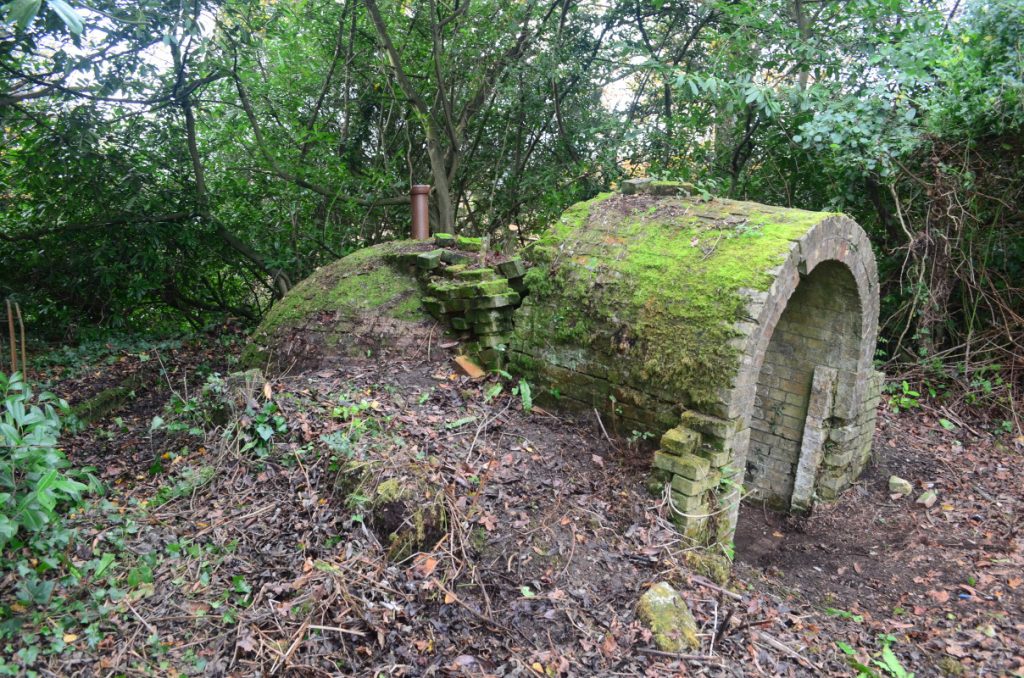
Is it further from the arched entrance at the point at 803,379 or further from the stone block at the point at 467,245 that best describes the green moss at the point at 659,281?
the arched entrance at the point at 803,379

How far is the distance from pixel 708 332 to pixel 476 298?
1850 millimetres

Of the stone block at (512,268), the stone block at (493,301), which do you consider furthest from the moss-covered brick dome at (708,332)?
the stone block at (493,301)

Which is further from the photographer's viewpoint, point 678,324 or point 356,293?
point 356,293

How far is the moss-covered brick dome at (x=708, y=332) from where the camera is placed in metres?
3.94

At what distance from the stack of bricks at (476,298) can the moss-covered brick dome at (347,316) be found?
191mm

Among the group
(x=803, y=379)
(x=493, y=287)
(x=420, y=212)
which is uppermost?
(x=420, y=212)

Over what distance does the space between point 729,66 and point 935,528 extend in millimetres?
5683

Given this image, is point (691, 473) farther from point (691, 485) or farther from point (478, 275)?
point (478, 275)

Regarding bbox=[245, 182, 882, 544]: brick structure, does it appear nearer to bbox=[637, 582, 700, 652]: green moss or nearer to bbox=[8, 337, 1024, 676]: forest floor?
bbox=[8, 337, 1024, 676]: forest floor

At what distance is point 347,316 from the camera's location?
5.26 m

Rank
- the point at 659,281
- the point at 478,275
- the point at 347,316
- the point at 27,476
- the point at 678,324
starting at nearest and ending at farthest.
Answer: the point at 27,476, the point at 678,324, the point at 659,281, the point at 478,275, the point at 347,316

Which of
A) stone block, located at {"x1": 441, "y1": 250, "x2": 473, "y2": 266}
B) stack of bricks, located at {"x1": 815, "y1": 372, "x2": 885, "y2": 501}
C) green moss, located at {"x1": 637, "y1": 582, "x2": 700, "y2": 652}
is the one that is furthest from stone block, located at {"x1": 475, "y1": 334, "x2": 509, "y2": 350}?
stack of bricks, located at {"x1": 815, "y1": 372, "x2": 885, "y2": 501}

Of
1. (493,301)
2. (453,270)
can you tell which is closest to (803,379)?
(493,301)

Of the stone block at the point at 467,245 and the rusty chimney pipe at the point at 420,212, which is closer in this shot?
the stone block at the point at 467,245
